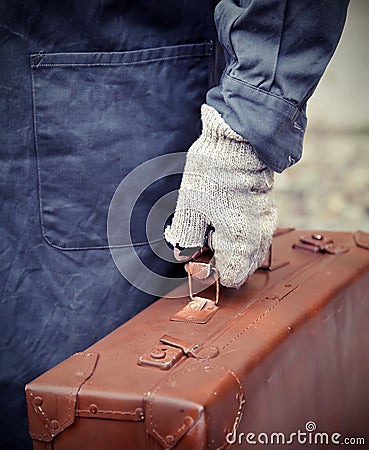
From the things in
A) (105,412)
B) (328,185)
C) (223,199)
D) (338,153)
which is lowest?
(328,185)

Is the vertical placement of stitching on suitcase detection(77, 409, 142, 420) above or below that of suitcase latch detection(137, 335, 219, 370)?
below

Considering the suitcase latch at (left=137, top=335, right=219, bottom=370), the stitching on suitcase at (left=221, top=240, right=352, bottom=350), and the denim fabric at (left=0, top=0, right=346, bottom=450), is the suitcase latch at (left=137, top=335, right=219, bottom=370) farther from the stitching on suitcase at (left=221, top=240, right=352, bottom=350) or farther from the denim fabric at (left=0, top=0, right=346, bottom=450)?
the denim fabric at (left=0, top=0, right=346, bottom=450)

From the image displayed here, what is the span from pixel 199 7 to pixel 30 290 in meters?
0.57

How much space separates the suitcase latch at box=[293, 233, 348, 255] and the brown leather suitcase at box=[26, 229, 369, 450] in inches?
2.3

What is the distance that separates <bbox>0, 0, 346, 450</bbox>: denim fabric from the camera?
119 centimetres

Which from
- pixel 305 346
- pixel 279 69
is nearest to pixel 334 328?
pixel 305 346

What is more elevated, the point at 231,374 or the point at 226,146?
the point at 226,146

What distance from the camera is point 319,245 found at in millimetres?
1625

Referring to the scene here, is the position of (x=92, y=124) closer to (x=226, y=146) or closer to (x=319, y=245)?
(x=226, y=146)

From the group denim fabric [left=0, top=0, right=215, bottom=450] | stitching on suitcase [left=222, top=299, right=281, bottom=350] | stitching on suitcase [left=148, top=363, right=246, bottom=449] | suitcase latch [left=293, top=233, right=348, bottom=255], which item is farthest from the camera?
suitcase latch [left=293, top=233, right=348, bottom=255]

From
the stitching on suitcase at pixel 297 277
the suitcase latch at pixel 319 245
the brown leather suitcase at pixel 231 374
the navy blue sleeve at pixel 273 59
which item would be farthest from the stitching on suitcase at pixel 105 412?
the suitcase latch at pixel 319 245

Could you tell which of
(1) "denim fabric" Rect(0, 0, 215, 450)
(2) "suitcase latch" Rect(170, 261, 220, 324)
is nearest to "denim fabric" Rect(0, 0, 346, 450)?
(1) "denim fabric" Rect(0, 0, 215, 450)

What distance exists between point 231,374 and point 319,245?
616 mm

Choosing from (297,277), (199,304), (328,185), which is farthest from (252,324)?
(328,185)
